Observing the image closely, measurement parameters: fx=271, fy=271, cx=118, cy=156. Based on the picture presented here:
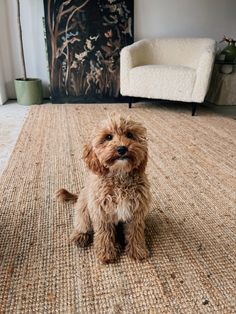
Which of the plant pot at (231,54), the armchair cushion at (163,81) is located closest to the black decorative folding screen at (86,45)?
the armchair cushion at (163,81)

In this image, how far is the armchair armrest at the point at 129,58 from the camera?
308 cm

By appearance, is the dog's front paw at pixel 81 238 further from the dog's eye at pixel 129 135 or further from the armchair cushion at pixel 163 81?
the armchair cushion at pixel 163 81

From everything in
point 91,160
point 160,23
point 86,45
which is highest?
point 160,23

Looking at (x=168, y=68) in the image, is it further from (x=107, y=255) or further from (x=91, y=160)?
(x=107, y=255)

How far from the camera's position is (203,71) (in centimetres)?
285

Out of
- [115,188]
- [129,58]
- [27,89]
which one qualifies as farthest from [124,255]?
[27,89]

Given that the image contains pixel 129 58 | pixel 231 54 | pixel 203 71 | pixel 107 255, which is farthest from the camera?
pixel 231 54

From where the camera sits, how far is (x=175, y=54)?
338 cm

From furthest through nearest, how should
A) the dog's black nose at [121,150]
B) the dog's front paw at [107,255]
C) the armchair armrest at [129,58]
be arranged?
the armchair armrest at [129,58] < the dog's front paw at [107,255] < the dog's black nose at [121,150]

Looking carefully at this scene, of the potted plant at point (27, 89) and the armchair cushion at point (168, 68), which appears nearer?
the armchair cushion at point (168, 68)

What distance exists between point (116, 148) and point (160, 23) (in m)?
3.23

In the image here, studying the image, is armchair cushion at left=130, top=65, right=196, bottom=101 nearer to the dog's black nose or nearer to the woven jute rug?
the woven jute rug

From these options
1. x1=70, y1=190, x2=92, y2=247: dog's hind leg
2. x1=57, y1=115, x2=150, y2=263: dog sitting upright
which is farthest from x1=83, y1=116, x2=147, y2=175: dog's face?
x1=70, y1=190, x2=92, y2=247: dog's hind leg

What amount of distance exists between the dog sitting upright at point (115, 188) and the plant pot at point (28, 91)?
270 cm
